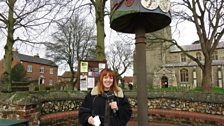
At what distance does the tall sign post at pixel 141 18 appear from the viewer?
367 cm

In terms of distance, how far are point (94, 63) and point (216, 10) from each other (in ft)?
35.5

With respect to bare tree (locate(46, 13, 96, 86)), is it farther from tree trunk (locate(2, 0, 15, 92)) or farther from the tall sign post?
the tall sign post

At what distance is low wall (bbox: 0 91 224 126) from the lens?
17.7 ft

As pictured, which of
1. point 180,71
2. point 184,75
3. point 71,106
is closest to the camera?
point 71,106

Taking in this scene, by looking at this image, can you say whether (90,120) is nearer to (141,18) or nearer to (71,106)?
(141,18)

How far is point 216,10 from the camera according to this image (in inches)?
636

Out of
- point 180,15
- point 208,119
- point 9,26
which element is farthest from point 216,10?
point 9,26

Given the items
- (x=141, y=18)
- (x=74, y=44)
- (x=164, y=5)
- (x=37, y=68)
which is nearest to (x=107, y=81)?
(x=141, y=18)

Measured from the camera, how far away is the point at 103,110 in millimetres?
3133

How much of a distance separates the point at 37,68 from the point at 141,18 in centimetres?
6121

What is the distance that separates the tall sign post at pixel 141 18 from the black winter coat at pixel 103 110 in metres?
0.52

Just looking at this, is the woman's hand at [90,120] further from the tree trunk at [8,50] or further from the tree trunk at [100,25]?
the tree trunk at [8,50]

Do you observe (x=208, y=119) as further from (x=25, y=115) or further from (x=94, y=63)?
(x=25, y=115)

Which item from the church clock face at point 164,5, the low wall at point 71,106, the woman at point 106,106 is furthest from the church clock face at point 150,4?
the low wall at point 71,106
